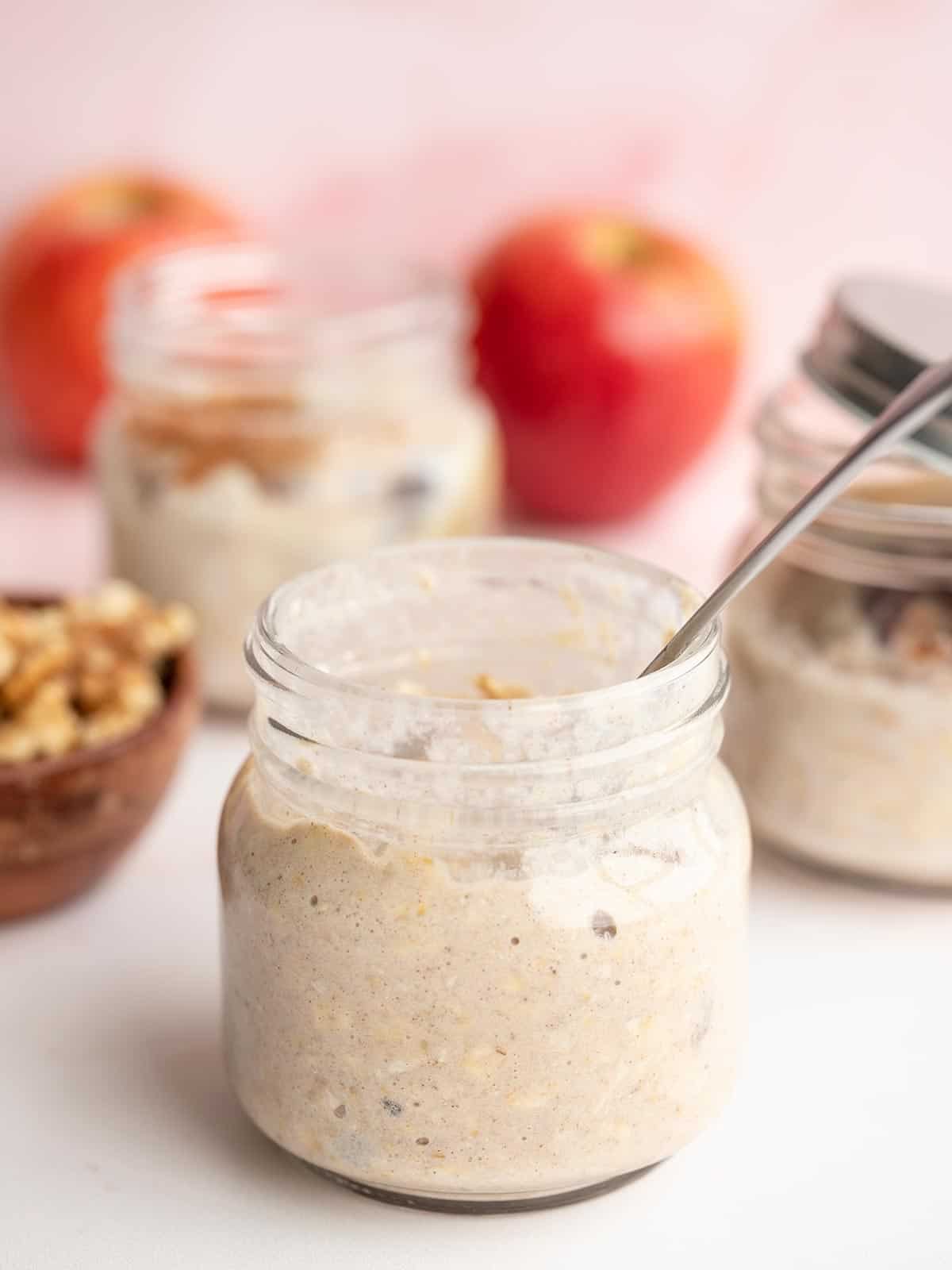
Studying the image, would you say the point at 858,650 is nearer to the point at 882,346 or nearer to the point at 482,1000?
the point at 882,346

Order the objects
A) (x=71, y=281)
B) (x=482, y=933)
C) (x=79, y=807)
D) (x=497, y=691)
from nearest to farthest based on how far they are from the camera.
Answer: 1. (x=482, y=933)
2. (x=497, y=691)
3. (x=79, y=807)
4. (x=71, y=281)

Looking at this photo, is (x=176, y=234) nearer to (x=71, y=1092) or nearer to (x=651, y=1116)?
(x=71, y=1092)

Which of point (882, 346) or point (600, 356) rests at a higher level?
point (882, 346)

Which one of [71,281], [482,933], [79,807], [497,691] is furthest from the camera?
[71,281]

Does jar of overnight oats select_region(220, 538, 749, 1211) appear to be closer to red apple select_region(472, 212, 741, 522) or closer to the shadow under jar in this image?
the shadow under jar

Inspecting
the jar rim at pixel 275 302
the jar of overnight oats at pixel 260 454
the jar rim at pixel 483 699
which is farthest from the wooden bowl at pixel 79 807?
the jar rim at pixel 275 302

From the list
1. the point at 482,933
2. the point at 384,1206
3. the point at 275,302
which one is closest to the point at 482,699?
the point at 482,933

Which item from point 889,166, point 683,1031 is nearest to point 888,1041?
point 683,1031
